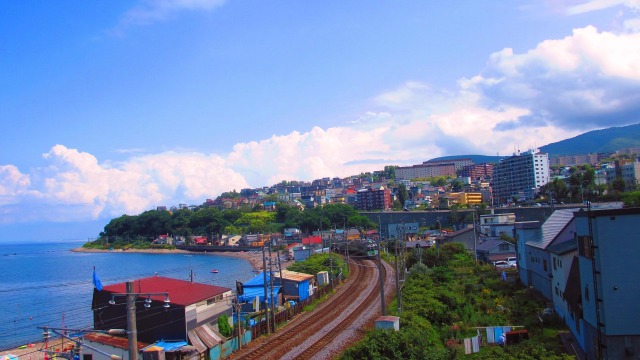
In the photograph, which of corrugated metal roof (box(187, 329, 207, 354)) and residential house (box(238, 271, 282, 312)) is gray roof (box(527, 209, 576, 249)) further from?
corrugated metal roof (box(187, 329, 207, 354))

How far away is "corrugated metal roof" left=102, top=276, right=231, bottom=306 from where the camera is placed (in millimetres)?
18812

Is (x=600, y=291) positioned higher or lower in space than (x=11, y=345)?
higher

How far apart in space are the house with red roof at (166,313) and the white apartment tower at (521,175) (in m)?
105

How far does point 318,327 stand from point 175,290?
6394 mm

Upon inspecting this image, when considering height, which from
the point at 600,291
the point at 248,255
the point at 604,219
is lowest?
the point at 248,255

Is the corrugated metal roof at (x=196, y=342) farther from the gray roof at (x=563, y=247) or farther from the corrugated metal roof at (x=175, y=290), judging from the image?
the gray roof at (x=563, y=247)

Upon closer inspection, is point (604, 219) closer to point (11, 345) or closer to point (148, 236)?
point (11, 345)

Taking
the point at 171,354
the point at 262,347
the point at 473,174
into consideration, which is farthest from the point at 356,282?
the point at 473,174

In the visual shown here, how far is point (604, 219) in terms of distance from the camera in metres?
13.5

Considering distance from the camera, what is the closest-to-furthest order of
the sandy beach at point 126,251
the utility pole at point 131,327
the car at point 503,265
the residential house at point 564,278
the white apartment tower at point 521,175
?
the utility pole at point 131,327 → the residential house at point 564,278 → the sandy beach at point 126,251 → the car at point 503,265 → the white apartment tower at point 521,175

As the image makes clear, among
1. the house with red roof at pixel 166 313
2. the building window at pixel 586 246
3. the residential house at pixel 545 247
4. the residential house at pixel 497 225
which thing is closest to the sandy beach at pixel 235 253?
the residential house at pixel 497 225

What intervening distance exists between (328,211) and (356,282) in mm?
71415

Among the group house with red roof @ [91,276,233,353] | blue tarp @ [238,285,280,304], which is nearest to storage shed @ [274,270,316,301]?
blue tarp @ [238,285,280,304]

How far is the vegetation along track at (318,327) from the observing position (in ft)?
57.3
